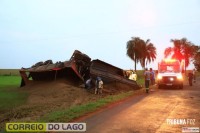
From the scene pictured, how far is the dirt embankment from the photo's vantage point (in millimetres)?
16203

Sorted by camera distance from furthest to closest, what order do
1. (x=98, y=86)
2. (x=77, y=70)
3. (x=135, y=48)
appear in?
(x=135, y=48) < (x=77, y=70) < (x=98, y=86)

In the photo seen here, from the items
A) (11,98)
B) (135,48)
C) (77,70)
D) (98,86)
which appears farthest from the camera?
(135,48)

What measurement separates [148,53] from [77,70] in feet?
193

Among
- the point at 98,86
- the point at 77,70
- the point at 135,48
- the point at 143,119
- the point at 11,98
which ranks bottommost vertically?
the point at 143,119

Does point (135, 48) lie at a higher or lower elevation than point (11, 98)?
higher

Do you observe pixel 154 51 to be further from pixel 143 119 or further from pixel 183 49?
pixel 143 119

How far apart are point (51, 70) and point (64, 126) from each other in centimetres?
1718

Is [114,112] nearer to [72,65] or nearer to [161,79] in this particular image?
[72,65]

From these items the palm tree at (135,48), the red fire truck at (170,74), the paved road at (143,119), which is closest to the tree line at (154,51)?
the palm tree at (135,48)

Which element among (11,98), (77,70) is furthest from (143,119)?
(77,70)

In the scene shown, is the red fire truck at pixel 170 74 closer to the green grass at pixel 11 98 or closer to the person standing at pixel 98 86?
the person standing at pixel 98 86

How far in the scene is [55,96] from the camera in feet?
76.6

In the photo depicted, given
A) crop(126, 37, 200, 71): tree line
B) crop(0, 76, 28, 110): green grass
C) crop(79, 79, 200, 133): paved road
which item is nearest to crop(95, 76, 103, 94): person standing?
crop(0, 76, 28, 110): green grass

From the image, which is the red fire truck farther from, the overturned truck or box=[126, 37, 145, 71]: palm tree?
box=[126, 37, 145, 71]: palm tree
